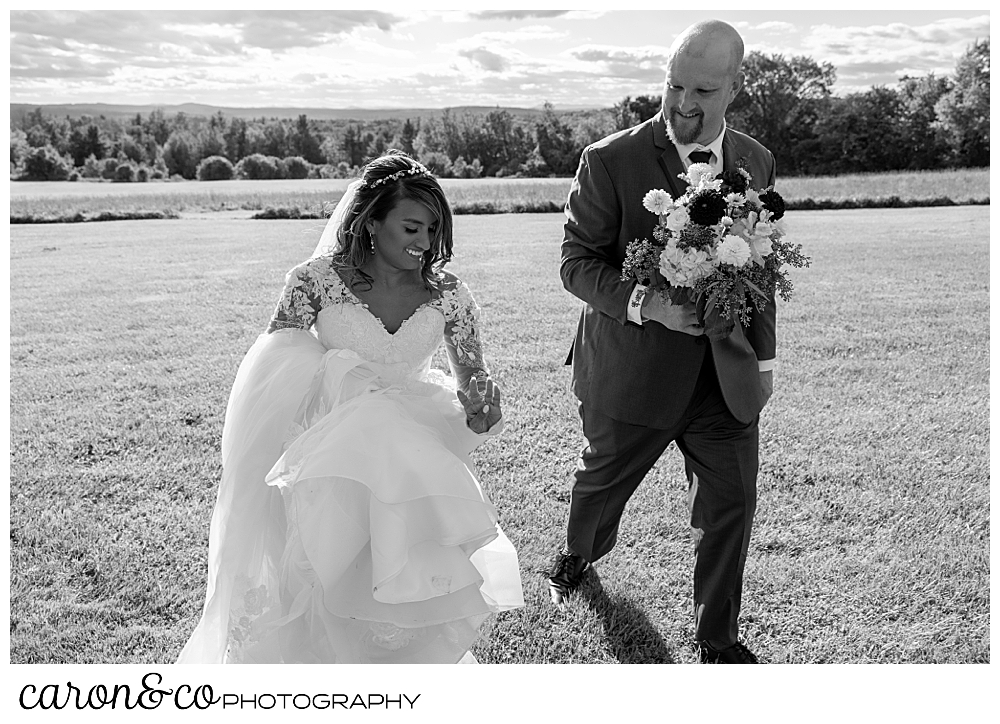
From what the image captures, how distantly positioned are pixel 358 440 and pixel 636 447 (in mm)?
1362

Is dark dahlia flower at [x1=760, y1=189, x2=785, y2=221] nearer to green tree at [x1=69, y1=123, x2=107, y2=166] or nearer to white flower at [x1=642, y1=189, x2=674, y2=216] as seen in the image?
white flower at [x1=642, y1=189, x2=674, y2=216]

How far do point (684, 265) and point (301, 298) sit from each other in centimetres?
152

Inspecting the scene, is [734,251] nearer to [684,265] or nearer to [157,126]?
[684,265]

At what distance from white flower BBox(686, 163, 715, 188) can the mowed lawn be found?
204 centimetres

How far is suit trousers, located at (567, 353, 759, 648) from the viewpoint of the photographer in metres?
3.64

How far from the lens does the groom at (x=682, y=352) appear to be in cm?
354

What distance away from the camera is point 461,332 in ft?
11.9

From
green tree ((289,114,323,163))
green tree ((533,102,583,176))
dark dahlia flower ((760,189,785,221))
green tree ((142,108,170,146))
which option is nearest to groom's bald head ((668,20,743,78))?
dark dahlia flower ((760,189,785,221))

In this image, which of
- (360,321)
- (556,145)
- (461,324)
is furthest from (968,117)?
(360,321)

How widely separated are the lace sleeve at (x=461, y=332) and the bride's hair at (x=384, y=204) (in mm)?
160

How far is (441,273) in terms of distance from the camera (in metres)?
3.68

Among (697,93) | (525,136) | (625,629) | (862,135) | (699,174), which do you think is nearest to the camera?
(699,174)

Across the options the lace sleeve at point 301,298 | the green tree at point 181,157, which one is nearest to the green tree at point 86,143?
the green tree at point 181,157

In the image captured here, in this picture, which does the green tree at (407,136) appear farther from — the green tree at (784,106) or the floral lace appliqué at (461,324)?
the floral lace appliqué at (461,324)
